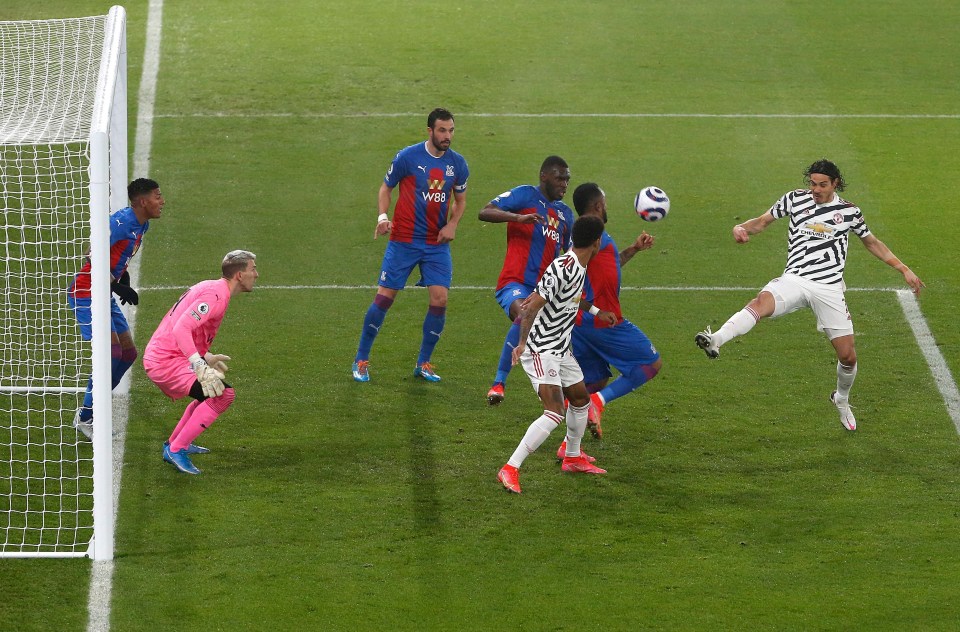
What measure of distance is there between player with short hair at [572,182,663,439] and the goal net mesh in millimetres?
3498

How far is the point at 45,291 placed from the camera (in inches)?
478

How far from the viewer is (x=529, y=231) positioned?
10109mm

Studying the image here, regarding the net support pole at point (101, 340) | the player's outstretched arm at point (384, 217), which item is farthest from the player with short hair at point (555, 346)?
the net support pole at point (101, 340)

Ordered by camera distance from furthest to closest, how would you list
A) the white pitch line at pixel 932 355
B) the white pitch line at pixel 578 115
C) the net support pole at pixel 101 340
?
the white pitch line at pixel 578 115, the white pitch line at pixel 932 355, the net support pole at pixel 101 340

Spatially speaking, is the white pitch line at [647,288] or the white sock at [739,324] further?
the white pitch line at [647,288]

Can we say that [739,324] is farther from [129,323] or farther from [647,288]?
[129,323]

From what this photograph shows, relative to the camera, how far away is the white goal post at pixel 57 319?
801cm

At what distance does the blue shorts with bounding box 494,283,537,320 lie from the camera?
10.0m

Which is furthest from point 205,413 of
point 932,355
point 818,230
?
point 932,355

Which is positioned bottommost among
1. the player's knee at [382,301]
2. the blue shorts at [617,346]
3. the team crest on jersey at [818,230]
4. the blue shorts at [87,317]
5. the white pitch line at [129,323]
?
the white pitch line at [129,323]

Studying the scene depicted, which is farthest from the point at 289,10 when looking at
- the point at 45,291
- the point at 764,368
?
the point at 764,368

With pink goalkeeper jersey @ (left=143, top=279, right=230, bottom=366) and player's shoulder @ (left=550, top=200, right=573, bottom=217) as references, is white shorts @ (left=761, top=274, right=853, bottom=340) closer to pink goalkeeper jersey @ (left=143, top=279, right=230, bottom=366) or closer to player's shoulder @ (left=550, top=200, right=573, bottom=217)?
player's shoulder @ (left=550, top=200, right=573, bottom=217)

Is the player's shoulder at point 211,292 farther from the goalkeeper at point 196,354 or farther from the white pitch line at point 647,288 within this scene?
the white pitch line at point 647,288

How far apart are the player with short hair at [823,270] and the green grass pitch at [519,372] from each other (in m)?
0.71
